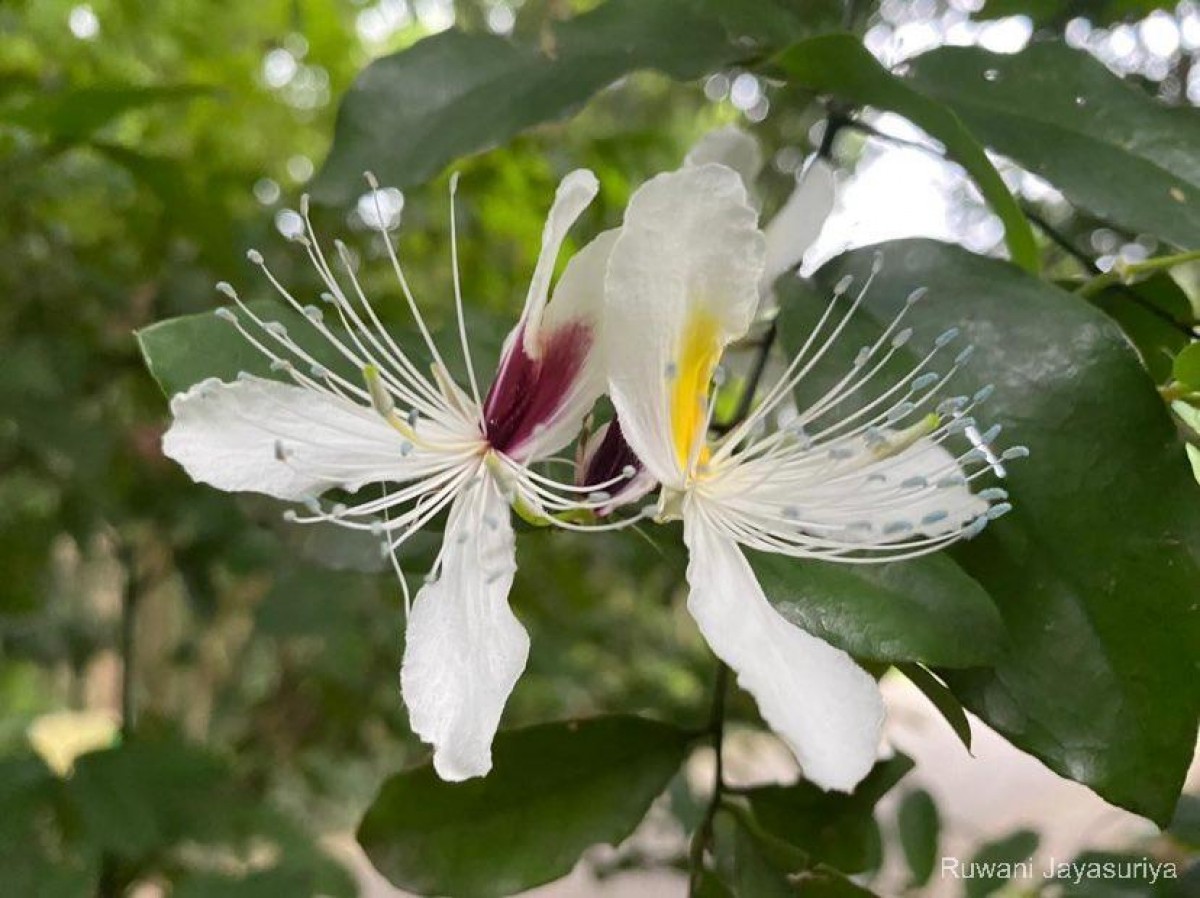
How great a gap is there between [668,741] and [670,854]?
22.7 inches

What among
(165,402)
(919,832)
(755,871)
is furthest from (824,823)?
(165,402)

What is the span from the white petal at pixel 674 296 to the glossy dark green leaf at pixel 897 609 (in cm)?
5

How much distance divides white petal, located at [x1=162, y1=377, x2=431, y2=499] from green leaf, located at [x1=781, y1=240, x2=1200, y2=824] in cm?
18

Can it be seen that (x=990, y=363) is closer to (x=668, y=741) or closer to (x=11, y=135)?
(x=668, y=741)

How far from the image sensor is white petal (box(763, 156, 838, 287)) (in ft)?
1.25

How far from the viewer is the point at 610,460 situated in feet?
1.08

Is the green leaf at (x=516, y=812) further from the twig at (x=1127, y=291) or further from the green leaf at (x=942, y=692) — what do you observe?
the twig at (x=1127, y=291)

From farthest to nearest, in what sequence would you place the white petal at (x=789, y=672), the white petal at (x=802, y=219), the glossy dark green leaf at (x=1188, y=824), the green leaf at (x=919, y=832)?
the green leaf at (x=919, y=832) < the glossy dark green leaf at (x=1188, y=824) < the white petal at (x=802, y=219) < the white petal at (x=789, y=672)

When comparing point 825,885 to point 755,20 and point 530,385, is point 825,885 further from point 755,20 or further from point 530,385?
point 755,20

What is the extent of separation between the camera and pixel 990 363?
35 centimetres

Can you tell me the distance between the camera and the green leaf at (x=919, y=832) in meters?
0.78

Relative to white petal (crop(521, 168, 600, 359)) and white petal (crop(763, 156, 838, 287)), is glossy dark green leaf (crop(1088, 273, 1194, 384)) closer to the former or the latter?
white petal (crop(763, 156, 838, 287))

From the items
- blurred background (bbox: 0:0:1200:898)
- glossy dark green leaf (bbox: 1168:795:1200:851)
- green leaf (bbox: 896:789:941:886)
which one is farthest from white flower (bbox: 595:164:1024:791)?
green leaf (bbox: 896:789:941:886)

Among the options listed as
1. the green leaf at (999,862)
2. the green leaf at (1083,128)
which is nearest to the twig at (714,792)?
the green leaf at (1083,128)
